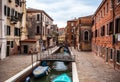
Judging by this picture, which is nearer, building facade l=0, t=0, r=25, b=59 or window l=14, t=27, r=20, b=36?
building facade l=0, t=0, r=25, b=59

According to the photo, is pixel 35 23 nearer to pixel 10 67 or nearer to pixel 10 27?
pixel 10 27

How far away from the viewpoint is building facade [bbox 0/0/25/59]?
1204 inches

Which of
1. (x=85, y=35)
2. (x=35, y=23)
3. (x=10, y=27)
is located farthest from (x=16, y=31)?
(x=85, y=35)

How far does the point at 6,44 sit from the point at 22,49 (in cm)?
852

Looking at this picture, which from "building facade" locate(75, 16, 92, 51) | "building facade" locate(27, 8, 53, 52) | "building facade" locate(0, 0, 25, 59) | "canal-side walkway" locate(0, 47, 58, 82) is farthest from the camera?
"building facade" locate(27, 8, 53, 52)

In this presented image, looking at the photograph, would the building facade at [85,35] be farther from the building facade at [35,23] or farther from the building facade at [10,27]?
the building facade at [10,27]

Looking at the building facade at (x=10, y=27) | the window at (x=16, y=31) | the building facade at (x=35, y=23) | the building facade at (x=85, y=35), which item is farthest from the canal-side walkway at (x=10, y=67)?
the building facade at (x=35, y=23)

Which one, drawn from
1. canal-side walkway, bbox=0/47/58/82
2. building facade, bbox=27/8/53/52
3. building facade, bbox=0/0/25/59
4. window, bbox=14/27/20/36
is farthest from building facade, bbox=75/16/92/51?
canal-side walkway, bbox=0/47/58/82

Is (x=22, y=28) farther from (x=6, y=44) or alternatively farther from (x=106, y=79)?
(x=106, y=79)

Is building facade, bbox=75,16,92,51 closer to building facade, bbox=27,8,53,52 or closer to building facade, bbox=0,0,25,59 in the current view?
building facade, bbox=27,8,53,52

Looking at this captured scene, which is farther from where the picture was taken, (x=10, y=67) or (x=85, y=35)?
(x=85, y=35)

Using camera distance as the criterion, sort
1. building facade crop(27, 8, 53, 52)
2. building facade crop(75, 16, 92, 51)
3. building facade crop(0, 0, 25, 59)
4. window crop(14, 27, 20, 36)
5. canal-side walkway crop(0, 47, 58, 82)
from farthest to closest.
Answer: building facade crop(27, 8, 53, 52) → building facade crop(75, 16, 92, 51) → window crop(14, 27, 20, 36) → building facade crop(0, 0, 25, 59) → canal-side walkway crop(0, 47, 58, 82)

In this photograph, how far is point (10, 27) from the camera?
114 feet

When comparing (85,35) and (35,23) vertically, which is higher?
(35,23)
